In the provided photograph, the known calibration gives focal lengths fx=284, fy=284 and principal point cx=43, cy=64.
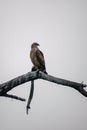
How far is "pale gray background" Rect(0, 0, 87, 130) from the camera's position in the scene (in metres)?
2.42

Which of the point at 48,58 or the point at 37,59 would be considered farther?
the point at 48,58

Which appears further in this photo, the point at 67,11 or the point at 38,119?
the point at 67,11

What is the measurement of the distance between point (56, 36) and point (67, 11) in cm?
26

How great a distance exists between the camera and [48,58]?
2.53 metres

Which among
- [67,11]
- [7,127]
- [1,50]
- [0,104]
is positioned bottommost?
[7,127]

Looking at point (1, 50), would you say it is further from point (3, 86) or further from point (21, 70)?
point (3, 86)

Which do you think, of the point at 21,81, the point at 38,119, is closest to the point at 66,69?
the point at 38,119

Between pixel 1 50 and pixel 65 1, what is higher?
pixel 65 1

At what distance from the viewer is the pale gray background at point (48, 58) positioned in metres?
2.42

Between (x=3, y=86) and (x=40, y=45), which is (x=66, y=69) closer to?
(x=40, y=45)

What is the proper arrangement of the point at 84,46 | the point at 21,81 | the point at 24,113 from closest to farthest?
the point at 21,81 < the point at 24,113 < the point at 84,46

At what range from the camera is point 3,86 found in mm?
1965

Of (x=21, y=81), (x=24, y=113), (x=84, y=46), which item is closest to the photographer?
(x=21, y=81)

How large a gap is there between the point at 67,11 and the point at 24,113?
1017 millimetres
